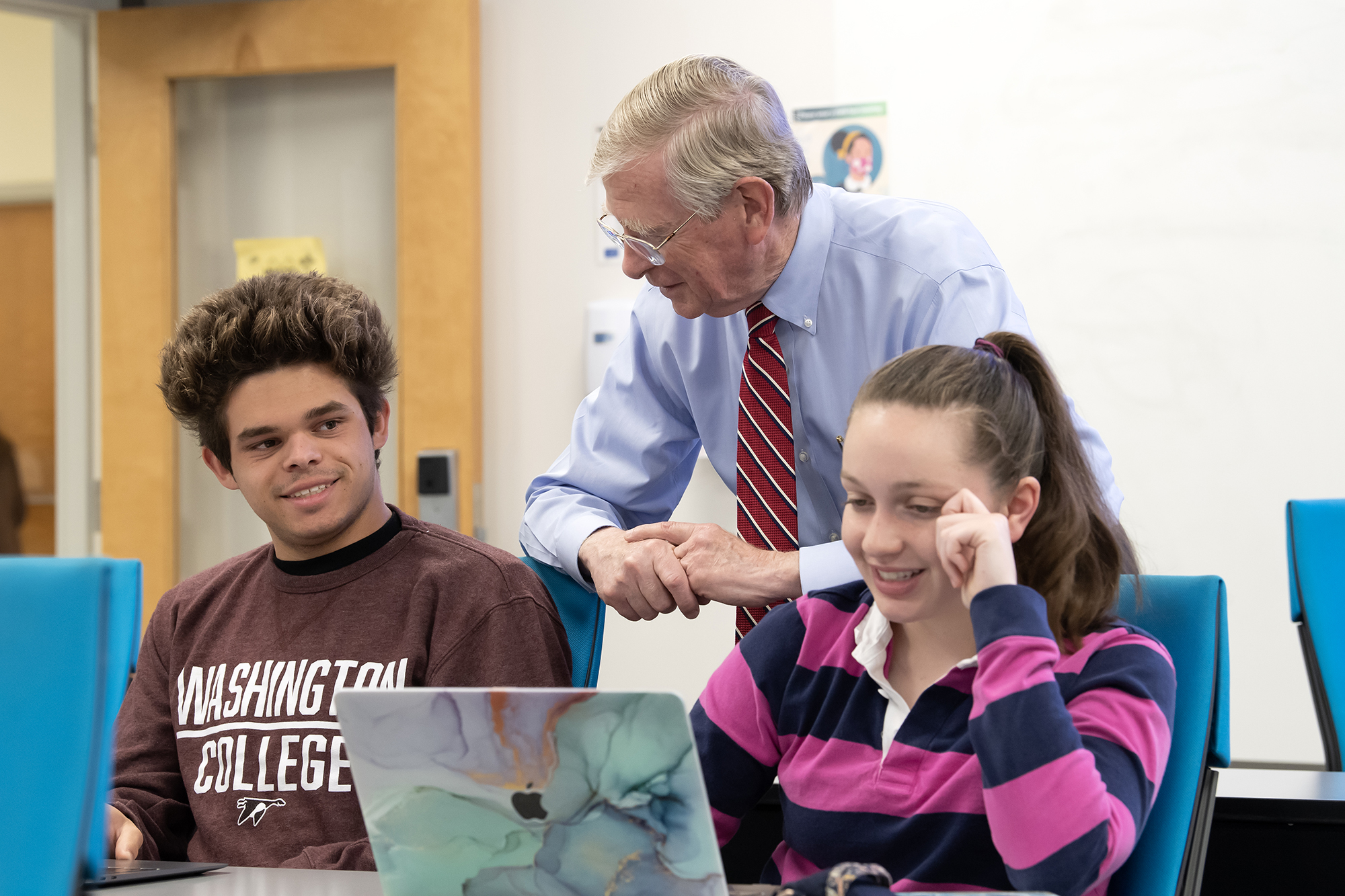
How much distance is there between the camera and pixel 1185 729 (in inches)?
41.4

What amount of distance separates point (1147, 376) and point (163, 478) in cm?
236

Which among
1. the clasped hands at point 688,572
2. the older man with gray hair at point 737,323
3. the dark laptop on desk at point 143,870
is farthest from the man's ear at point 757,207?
the dark laptop on desk at point 143,870

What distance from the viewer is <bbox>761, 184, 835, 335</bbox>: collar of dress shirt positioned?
5.26 feet

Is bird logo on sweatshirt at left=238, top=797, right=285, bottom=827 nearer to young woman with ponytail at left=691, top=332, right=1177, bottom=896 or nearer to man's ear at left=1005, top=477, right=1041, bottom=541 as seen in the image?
young woman with ponytail at left=691, top=332, right=1177, bottom=896

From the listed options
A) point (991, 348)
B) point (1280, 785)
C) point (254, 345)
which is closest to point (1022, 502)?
point (991, 348)

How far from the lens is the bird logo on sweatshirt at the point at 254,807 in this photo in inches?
49.8

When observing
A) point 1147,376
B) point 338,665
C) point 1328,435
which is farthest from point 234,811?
point 1328,435

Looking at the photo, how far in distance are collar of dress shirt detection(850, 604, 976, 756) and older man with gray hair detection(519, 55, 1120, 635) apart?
24 cm

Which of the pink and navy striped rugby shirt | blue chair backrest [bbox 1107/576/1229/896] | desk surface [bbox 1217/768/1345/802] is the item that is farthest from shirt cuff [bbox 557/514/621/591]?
desk surface [bbox 1217/768/1345/802]

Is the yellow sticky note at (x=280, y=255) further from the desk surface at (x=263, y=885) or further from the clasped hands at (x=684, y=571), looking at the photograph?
the desk surface at (x=263, y=885)

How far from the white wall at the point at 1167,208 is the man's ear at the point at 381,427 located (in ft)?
5.23

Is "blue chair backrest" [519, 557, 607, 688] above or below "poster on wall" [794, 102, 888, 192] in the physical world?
below

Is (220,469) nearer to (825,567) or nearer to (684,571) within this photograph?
(684,571)

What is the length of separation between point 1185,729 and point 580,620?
2.23 feet
